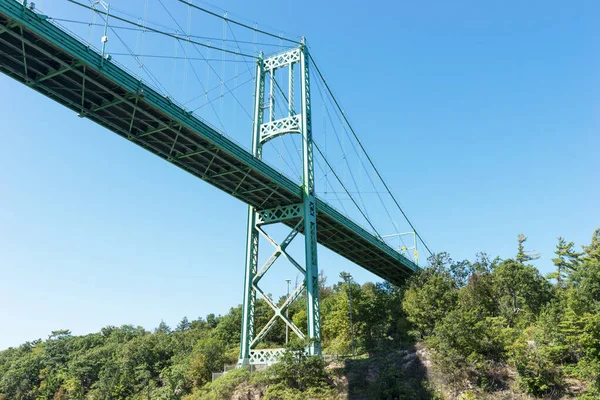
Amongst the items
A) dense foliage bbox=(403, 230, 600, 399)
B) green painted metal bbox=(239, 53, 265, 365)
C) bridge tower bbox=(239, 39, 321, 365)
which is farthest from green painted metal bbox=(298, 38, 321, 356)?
dense foliage bbox=(403, 230, 600, 399)

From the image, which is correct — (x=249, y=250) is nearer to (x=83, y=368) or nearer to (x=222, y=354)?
(x=222, y=354)

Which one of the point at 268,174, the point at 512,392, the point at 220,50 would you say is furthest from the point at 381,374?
the point at 220,50

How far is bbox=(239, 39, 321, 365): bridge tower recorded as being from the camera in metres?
27.9

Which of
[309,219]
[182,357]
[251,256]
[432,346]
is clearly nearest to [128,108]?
[251,256]

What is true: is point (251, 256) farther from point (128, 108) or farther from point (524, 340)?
point (524, 340)

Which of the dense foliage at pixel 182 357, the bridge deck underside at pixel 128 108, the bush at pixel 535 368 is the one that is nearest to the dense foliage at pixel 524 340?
the bush at pixel 535 368

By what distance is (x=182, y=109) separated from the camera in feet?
73.8

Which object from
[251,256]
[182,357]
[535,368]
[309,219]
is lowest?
[535,368]

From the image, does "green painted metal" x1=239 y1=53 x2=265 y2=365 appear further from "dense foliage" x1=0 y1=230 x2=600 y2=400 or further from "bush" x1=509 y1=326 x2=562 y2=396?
"bush" x1=509 y1=326 x2=562 y2=396

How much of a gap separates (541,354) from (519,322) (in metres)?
8.68

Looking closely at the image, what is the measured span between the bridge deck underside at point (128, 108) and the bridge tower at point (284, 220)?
106cm

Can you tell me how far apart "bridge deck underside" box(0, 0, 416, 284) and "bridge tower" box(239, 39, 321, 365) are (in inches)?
41.6

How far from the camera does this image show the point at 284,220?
31141 mm

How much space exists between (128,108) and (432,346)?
20309mm
